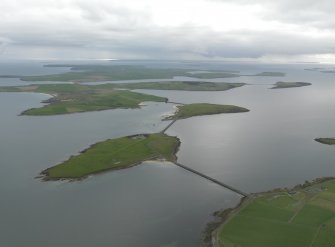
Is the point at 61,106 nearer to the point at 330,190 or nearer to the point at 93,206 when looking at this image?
the point at 93,206

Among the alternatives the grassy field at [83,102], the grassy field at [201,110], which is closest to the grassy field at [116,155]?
the grassy field at [201,110]

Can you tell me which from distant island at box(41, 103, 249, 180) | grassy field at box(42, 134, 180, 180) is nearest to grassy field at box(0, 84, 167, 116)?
distant island at box(41, 103, 249, 180)

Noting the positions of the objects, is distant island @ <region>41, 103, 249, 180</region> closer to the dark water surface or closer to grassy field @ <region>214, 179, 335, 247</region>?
the dark water surface

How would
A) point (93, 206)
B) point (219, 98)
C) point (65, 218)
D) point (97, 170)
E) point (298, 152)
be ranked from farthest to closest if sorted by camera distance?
1. point (219, 98)
2. point (298, 152)
3. point (97, 170)
4. point (93, 206)
5. point (65, 218)

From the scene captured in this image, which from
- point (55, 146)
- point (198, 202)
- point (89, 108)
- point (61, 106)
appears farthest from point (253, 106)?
point (198, 202)

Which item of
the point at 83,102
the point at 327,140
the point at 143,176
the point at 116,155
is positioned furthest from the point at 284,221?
the point at 83,102

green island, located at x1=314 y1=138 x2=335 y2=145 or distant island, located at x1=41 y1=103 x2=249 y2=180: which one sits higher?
green island, located at x1=314 y1=138 x2=335 y2=145

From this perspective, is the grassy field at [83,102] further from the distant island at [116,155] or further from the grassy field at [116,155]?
the grassy field at [116,155]
